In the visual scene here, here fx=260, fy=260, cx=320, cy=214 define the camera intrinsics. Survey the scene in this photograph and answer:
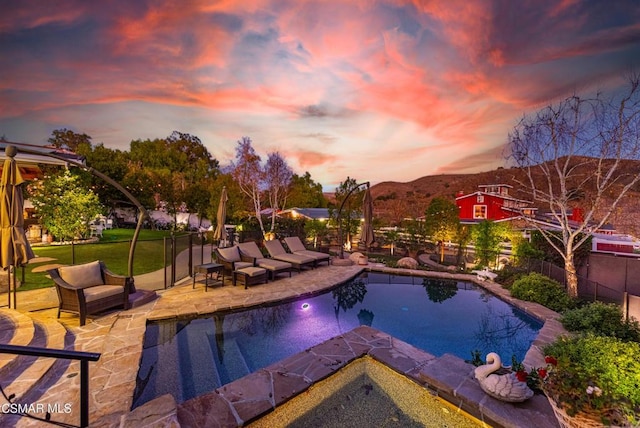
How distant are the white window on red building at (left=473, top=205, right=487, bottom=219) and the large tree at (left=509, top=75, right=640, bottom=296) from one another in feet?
70.9

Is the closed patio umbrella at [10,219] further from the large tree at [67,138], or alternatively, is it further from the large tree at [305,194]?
the large tree at [67,138]

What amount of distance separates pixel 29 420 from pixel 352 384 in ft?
12.2

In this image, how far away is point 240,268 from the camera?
26.3 feet

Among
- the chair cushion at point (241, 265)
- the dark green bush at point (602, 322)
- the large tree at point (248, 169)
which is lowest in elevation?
the dark green bush at point (602, 322)

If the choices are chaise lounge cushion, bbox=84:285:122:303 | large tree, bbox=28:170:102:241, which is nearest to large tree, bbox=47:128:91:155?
large tree, bbox=28:170:102:241

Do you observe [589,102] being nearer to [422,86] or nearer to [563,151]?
[563,151]

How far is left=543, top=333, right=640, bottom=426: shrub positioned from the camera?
7.06ft

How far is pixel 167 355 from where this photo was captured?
4414 millimetres

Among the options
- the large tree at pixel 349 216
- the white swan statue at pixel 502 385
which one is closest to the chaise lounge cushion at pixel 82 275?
the white swan statue at pixel 502 385

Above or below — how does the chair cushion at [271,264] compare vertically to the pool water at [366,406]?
above

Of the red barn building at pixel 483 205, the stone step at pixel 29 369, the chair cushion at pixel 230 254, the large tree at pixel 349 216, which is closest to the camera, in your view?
the stone step at pixel 29 369

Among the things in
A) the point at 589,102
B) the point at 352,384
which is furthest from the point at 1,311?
the point at 589,102

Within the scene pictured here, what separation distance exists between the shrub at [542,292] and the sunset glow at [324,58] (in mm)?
4763

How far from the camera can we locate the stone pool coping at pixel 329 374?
9.09ft
